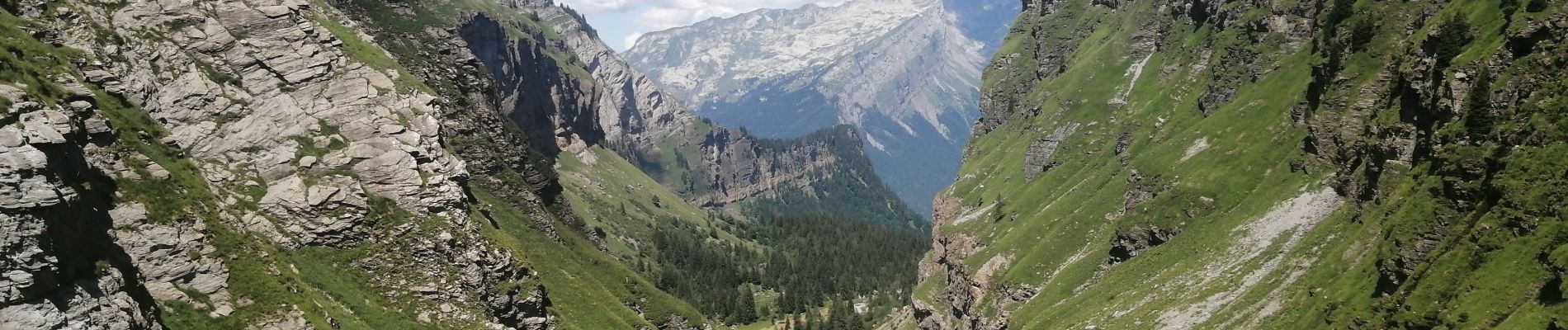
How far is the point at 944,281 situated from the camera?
617 ft

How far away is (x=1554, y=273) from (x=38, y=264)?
78.7 m

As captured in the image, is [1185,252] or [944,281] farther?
[944,281]

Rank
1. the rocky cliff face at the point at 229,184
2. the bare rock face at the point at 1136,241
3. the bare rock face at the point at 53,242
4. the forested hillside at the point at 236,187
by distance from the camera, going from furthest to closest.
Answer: the bare rock face at the point at 1136,241 → the forested hillside at the point at 236,187 → the rocky cliff face at the point at 229,184 → the bare rock face at the point at 53,242

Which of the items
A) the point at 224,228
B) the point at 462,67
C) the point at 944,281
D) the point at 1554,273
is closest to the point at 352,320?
the point at 224,228

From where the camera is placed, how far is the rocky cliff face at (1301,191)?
61938 mm

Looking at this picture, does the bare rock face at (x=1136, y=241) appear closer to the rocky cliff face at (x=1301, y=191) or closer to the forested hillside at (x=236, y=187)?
the rocky cliff face at (x=1301, y=191)

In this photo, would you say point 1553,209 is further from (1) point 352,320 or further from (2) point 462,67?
(2) point 462,67

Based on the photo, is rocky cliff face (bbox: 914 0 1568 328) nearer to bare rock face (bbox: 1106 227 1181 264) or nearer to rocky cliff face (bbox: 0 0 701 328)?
bare rock face (bbox: 1106 227 1181 264)

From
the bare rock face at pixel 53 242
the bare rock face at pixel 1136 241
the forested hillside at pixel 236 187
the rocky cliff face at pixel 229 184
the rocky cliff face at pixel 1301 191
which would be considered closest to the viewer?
the bare rock face at pixel 53 242

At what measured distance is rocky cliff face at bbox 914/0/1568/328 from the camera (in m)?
61.9

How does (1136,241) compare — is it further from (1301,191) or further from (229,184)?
(229,184)

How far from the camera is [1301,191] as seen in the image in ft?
343

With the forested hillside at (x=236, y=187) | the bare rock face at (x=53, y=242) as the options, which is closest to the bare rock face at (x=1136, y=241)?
the forested hillside at (x=236, y=187)

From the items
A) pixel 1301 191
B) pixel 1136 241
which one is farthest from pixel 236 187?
pixel 1301 191
